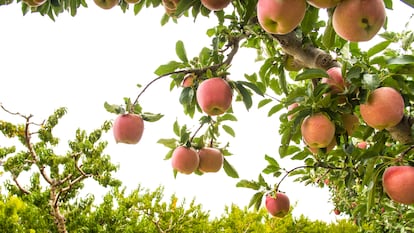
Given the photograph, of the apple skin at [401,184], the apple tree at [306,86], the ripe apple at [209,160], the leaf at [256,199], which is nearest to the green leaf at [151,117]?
the apple tree at [306,86]

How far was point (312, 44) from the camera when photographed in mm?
1380

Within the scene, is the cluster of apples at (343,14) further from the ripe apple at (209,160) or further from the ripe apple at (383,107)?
the ripe apple at (209,160)

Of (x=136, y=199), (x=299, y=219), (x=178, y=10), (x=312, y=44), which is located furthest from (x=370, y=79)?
(x=299, y=219)

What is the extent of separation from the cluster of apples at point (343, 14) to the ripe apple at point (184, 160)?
70cm

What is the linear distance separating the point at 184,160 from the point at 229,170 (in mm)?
296

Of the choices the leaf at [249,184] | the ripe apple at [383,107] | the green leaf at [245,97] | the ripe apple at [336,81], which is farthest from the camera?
the leaf at [249,184]

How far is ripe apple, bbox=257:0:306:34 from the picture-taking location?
3.06 ft

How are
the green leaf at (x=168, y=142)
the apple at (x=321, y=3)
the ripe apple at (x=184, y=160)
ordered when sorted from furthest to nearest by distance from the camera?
the green leaf at (x=168, y=142), the ripe apple at (x=184, y=160), the apple at (x=321, y=3)

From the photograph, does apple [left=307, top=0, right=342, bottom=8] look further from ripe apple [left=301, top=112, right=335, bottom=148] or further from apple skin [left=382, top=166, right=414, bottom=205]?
apple skin [left=382, top=166, right=414, bottom=205]

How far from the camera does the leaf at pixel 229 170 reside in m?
1.75

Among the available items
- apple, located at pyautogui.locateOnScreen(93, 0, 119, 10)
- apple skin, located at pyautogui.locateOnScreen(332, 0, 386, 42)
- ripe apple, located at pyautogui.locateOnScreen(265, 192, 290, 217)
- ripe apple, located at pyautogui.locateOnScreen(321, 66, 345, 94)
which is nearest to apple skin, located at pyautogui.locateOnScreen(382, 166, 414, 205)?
ripe apple, located at pyautogui.locateOnScreen(321, 66, 345, 94)

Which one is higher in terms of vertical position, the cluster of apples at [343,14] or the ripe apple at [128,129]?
the cluster of apples at [343,14]

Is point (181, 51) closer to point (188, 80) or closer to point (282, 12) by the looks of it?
point (188, 80)

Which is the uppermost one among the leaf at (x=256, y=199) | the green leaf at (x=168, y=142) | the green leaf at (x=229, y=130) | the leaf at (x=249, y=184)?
the green leaf at (x=229, y=130)
